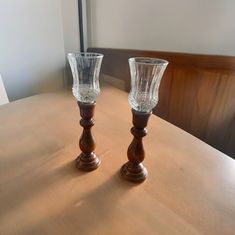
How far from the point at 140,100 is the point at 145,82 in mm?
47

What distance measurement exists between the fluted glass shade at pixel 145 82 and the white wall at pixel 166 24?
2.31 ft

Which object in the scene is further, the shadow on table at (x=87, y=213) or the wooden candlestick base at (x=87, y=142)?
the wooden candlestick base at (x=87, y=142)

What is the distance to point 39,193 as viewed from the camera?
550 mm

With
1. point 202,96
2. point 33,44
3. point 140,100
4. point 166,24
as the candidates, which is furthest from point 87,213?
point 33,44

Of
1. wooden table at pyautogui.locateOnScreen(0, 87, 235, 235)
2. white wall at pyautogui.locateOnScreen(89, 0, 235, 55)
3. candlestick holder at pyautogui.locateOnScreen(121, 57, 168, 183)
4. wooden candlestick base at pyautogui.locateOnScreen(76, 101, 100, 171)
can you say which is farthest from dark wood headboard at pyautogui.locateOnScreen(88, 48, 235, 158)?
wooden candlestick base at pyautogui.locateOnScreen(76, 101, 100, 171)

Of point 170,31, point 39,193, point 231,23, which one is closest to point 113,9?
point 170,31

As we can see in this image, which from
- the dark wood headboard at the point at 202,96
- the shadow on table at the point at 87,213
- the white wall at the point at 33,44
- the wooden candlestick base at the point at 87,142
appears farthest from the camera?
the white wall at the point at 33,44

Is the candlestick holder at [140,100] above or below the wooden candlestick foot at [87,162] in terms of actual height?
above

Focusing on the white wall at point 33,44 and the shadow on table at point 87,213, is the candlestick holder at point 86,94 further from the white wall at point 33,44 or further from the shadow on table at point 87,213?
the white wall at point 33,44

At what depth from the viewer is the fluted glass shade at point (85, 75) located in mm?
593

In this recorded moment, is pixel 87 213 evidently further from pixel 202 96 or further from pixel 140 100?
pixel 202 96

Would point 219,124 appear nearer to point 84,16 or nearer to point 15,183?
point 15,183

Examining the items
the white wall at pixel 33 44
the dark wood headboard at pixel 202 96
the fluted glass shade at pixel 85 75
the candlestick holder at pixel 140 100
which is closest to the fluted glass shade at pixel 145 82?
the candlestick holder at pixel 140 100

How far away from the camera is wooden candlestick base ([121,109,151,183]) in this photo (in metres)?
0.53
